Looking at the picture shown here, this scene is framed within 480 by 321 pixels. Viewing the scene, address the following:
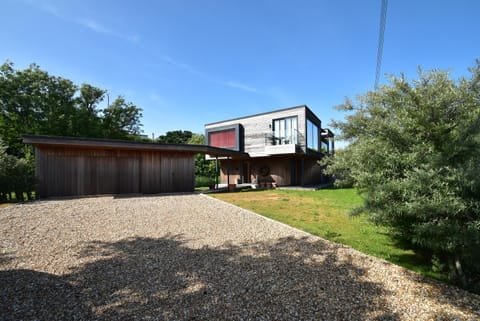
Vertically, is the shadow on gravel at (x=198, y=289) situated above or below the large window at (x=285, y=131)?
below

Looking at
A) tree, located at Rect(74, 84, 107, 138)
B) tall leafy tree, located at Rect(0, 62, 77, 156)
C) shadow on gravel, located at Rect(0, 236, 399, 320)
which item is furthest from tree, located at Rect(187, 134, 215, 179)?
shadow on gravel, located at Rect(0, 236, 399, 320)

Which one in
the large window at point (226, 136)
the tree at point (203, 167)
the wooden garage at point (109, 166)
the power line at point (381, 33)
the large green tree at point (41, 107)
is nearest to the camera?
the power line at point (381, 33)

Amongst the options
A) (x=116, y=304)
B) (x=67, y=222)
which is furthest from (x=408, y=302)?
(x=67, y=222)

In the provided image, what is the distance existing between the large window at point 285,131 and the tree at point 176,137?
27.0m

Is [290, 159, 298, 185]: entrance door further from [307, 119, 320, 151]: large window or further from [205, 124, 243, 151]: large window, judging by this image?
[205, 124, 243, 151]: large window

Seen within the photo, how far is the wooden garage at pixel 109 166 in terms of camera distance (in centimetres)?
935

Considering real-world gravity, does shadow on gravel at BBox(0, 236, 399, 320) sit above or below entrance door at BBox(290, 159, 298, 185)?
below

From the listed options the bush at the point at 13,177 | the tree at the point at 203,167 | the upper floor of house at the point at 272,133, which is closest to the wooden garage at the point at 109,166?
the bush at the point at 13,177

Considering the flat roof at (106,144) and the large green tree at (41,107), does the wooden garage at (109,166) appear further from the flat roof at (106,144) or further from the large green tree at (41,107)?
the large green tree at (41,107)

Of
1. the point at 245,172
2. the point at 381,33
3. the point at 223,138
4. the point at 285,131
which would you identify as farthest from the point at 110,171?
the point at 381,33

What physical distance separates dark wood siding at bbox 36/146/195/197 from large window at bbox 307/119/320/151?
9379 mm

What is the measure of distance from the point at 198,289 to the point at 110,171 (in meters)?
10.4

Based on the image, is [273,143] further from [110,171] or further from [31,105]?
[31,105]

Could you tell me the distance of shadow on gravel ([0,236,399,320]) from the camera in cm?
216
